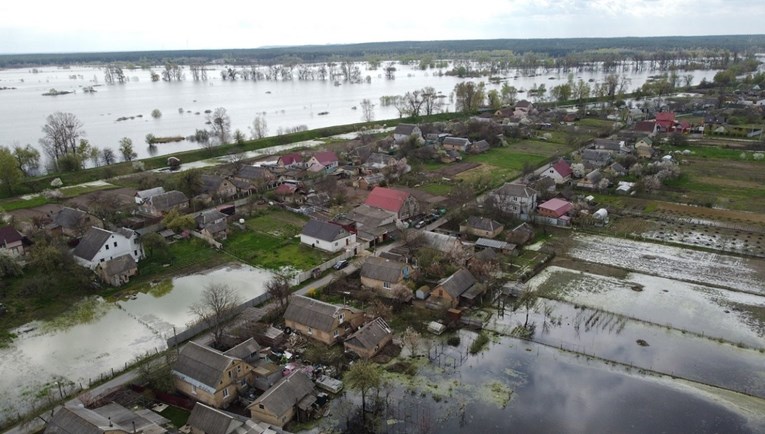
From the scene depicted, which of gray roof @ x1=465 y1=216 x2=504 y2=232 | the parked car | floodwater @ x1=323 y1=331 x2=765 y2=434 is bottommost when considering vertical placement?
floodwater @ x1=323 y1=331 x2=765 y2=434

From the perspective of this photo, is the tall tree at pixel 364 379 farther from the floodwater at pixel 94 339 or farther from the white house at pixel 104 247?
the white house at pixel 104 247

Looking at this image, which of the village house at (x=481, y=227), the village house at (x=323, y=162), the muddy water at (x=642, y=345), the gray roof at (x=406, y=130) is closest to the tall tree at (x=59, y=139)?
the village house at (x=323, y=162)

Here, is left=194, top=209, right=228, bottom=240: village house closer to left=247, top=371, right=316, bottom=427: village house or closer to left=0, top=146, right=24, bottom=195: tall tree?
left=247, top=371, right=316, bottom=427: village house

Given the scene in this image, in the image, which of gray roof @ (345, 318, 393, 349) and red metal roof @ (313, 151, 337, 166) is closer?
gray roof @ (345, 318, 393, 349)

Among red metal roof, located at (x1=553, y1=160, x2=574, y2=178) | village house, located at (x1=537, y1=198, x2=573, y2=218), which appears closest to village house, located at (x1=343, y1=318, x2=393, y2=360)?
village house, located at (x1=537, y1=198, x2=573, y2=218)

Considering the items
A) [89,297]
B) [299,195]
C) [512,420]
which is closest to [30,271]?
[89,297]

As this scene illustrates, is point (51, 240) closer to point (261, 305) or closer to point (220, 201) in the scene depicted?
point (220, 201)
